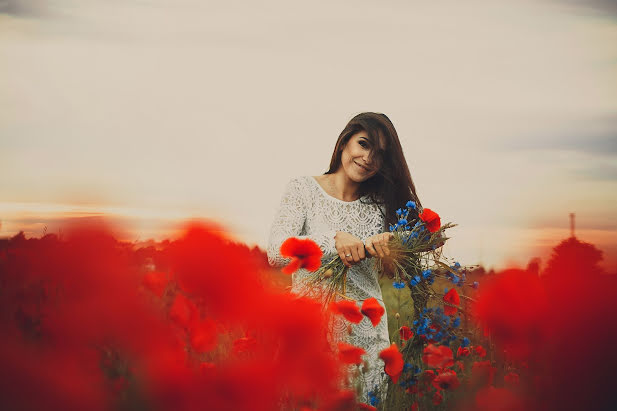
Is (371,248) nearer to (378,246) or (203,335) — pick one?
(378,246)

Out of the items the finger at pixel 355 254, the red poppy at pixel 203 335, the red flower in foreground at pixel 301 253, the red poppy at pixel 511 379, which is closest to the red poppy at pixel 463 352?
the finger at pixel 355 254

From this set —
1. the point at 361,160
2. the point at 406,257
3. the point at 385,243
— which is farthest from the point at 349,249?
the point at 361,160

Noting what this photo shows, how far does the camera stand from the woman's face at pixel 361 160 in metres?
2.32

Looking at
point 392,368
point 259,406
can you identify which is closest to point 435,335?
point 392,368

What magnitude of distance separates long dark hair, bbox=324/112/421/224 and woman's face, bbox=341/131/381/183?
0.05 feet

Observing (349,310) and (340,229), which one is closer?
(349,310)

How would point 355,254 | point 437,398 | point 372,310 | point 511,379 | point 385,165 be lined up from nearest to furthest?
1. point 511,379
2. point 372,310
3. point 437,398
4. point 355,254
5. point 385,165

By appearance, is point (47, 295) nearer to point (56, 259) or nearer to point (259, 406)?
point (56, 259)

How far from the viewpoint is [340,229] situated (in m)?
2.40

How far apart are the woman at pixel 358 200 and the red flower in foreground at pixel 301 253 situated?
75cm

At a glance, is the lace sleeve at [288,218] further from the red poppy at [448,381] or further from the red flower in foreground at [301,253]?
the red poppy at [448,381]

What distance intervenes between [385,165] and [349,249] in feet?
2.23

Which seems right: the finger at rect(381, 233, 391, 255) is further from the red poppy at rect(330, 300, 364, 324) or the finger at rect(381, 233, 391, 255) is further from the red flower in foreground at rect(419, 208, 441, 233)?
the red poppy at rect(330, 300, 364, 324)

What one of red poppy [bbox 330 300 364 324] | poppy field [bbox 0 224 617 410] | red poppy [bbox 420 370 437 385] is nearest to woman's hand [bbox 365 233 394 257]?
red poppy [bbox 420 370 437 385]
